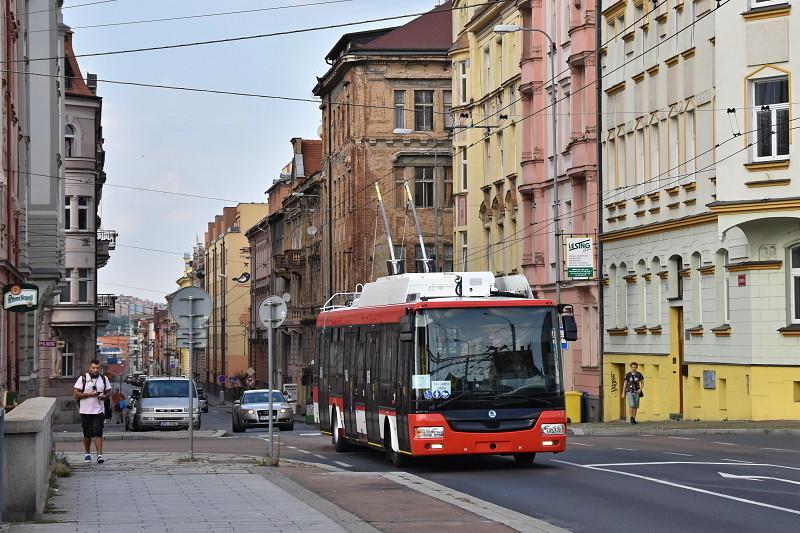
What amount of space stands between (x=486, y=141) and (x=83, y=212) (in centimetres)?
2252

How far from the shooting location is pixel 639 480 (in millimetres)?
21000

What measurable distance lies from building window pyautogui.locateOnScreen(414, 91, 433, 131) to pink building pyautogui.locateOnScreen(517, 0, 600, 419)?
2370cm

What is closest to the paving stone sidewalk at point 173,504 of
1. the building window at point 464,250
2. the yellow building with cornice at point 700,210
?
the yellow building with cornice at point 700,210

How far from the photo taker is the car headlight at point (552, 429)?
2347 cm

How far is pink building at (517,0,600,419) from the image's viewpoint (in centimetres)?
5053

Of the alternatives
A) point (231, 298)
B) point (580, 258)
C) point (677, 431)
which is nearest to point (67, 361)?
point (580, 258)

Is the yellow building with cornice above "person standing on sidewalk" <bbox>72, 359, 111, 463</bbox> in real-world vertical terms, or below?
above

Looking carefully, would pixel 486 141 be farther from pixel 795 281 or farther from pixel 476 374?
pixel 476 374

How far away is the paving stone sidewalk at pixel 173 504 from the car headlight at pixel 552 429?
433 centimetres

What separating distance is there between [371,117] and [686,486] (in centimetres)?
6318

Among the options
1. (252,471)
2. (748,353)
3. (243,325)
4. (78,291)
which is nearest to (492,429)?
(252,471)

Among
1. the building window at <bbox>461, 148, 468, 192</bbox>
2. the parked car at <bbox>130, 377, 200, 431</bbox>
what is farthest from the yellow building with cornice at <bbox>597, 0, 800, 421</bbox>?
the building window at <bbox>461, 148, 468, 192</bbox>

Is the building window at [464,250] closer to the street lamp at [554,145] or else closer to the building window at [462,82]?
the building window at [462,82]

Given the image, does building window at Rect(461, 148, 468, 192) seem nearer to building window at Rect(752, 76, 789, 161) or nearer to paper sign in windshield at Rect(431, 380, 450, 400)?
building window at Rect(752, 76, 789, 161)
